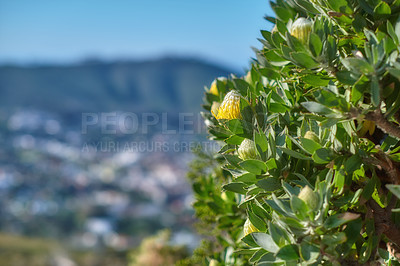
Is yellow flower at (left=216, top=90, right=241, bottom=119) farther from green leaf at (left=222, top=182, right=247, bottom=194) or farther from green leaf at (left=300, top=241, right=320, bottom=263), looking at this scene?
green leaf at (left=300, top=241, right=320, bottom=263)

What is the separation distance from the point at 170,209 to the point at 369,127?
2286 centimetres

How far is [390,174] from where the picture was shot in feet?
2.32

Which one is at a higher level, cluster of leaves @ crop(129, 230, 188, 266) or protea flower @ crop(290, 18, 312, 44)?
protea flower @ crop(290, 18, 312, 44)

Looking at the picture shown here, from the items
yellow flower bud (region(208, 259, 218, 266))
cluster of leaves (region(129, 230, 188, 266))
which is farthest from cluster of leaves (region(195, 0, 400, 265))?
cluster of leaves (region(129, 230, 188, 266))

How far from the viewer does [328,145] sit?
2.20ft

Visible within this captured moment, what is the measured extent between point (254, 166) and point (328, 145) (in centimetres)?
13

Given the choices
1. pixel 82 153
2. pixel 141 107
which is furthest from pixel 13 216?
pixel 141 107

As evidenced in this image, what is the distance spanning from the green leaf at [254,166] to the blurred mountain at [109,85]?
45.0 meters

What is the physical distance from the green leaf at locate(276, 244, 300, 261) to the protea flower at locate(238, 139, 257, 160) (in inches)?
6.7

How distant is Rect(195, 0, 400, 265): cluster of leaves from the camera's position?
59cm

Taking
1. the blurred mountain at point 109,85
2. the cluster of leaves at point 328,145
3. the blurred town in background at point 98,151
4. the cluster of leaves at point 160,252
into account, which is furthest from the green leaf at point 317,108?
the blurred mountain at point 109,85

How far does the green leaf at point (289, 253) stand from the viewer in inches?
23.4

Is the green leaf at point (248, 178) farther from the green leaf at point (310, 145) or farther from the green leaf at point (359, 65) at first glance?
the green leaf at point (359, 65)

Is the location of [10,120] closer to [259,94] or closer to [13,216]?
[13,216]
